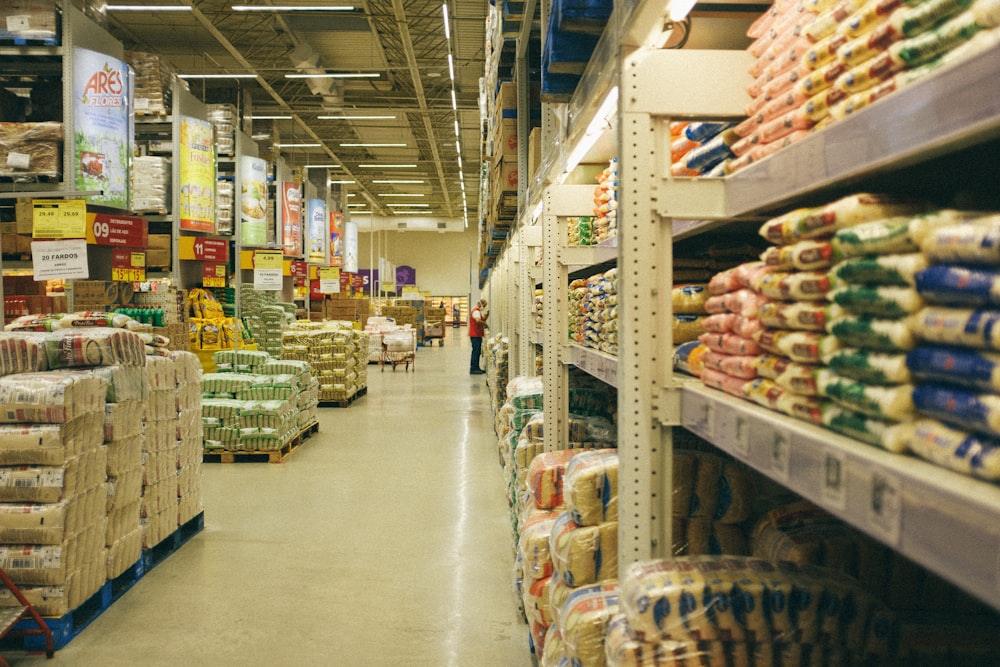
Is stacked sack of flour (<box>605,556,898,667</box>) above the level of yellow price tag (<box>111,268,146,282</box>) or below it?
below

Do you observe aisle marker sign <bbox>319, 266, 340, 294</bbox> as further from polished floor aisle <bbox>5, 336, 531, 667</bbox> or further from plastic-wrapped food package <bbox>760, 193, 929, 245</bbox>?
plastic-wrapped food package <bbox>760, 193, 929, 245</bbox>

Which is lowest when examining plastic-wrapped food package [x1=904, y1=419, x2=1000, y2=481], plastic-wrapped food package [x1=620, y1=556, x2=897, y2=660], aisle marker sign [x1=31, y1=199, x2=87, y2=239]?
plastic-wrapped food package [x1=620, y1=556, x2=897, y2=660]

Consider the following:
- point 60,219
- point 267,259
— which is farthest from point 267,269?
point 60,219

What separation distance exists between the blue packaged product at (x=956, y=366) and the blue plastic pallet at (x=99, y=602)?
423cm

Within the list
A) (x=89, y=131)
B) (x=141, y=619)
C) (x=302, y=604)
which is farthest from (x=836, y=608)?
(x=89, y=131)

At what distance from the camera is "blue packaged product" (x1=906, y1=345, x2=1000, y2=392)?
95cm

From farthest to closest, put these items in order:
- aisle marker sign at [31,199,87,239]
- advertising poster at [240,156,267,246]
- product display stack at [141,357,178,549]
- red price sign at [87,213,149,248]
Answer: advertising poster at [240,156,267,246] < red price sign at [87,213,149,248] < aisle marker sign at [31,199,87,239] < product display stack at [141,357,178,549]

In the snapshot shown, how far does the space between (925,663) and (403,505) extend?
551 centimetres

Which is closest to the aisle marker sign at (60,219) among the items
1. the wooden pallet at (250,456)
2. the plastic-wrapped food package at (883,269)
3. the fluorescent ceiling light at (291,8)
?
the wooden pallet at (250,456)

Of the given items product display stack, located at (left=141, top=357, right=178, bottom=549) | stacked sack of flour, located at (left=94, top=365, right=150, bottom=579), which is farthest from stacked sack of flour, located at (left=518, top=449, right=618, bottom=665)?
product display stack, located at (left=141, top=357, right=178, bottom=549)

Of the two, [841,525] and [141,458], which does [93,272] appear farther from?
[841,525]

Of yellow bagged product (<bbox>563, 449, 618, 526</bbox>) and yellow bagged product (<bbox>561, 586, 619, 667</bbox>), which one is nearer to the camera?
yellow bagged product (<bbox>561, 586, 619, 667</bbox>)

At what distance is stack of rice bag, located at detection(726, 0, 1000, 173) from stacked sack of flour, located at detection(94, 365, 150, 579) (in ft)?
12.5

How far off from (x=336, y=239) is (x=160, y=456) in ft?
51.7
